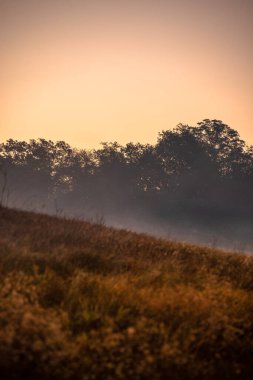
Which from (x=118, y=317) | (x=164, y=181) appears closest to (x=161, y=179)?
(x=164, y=181)

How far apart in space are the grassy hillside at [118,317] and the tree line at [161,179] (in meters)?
41.3

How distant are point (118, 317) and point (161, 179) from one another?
4585cm

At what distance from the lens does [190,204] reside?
4847cm

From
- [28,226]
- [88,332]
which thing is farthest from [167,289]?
[28,226]

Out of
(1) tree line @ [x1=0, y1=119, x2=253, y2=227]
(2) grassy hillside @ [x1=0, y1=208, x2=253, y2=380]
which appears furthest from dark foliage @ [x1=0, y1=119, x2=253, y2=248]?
(2) grassy hillside @ [x1=0, y1=208, x2=253, y2=380]

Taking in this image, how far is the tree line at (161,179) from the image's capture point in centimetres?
4809

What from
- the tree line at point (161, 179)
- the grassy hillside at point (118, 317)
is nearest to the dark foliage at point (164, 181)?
the tree line at point (161, 179)

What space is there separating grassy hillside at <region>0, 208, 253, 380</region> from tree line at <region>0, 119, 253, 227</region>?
41320 millimetres

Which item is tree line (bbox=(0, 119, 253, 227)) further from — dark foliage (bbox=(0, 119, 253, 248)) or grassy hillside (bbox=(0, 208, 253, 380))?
grassy hillside (bbox=(0, 208, 253, 380))

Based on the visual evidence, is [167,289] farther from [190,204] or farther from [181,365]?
[190,204]

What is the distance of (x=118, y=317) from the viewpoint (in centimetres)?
430

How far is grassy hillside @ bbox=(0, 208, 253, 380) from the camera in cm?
349

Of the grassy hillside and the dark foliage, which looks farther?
the dark foliage

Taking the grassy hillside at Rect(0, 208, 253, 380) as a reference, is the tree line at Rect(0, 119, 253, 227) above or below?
above
